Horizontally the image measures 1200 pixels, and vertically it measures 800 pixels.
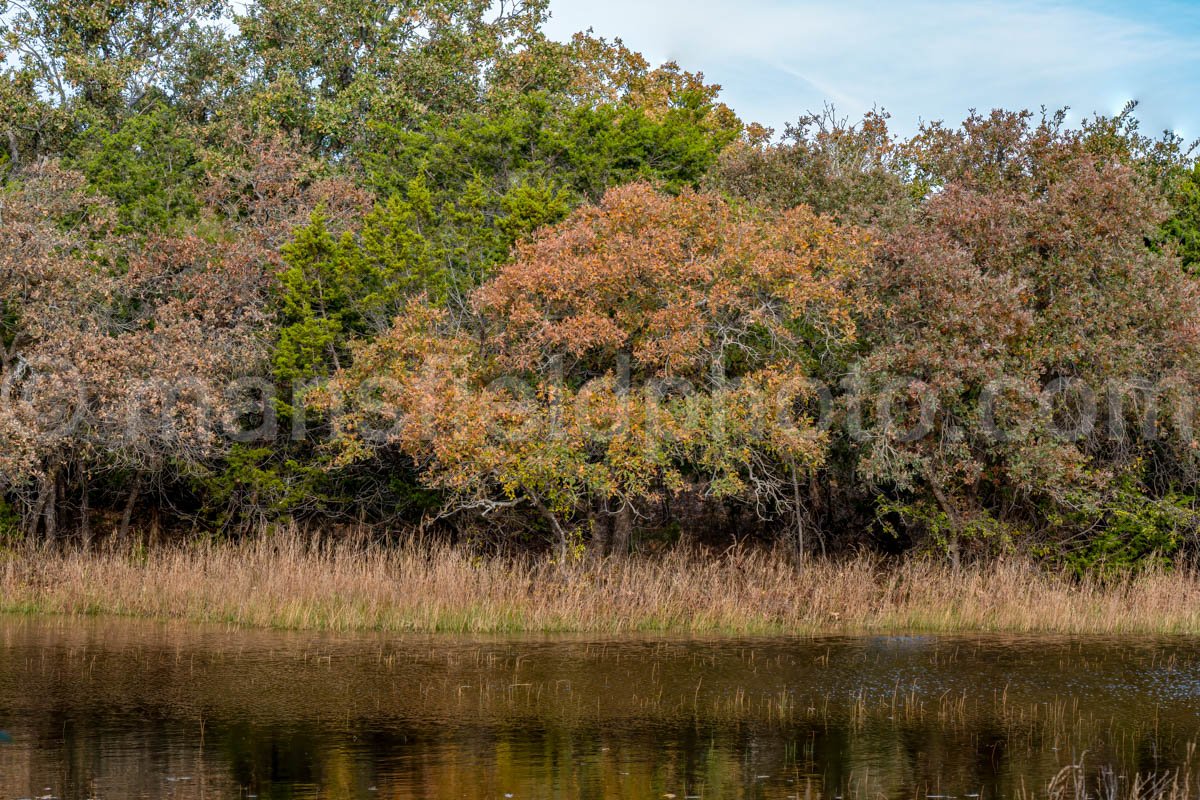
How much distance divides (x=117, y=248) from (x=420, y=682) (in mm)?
12836

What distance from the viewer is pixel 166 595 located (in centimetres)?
1975

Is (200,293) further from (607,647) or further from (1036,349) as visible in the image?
(1036,349)

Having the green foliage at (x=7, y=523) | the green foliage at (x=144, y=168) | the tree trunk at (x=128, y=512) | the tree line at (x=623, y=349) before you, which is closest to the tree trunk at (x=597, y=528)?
the tree line at (x=623, y=349)

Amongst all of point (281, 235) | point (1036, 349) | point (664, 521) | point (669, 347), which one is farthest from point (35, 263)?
point (1036, 349)

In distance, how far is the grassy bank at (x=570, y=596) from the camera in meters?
18.8

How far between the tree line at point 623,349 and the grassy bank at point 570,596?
1.35 metres

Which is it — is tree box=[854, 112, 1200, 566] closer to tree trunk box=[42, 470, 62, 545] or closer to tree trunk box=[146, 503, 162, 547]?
tree trunk box=[146, 503, 162, 547]

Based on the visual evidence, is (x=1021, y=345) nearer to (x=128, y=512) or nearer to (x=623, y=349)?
(x=623, y=349)

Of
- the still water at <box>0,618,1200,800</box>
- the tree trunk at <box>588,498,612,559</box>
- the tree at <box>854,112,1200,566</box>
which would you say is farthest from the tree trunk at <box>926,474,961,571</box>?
the tree trunk at <box>588,498,612,559</box>

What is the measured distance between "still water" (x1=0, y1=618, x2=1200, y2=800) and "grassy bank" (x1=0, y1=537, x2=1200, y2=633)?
3.26ft

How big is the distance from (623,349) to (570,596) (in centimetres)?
406

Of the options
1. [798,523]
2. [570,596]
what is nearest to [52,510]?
[570,596]

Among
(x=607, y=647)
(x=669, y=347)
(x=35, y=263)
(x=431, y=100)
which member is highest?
(x=431, y=100)

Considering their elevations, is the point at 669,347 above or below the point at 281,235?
below
